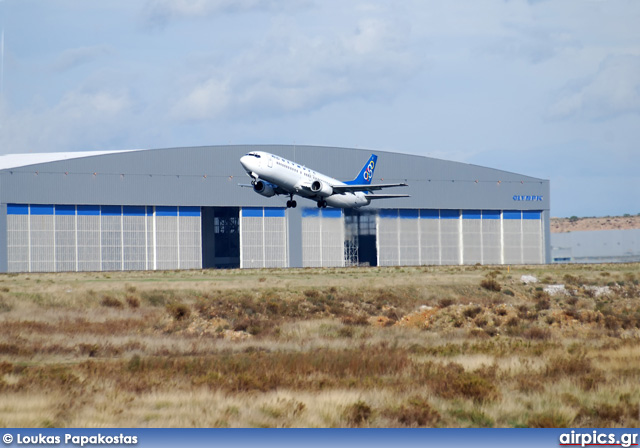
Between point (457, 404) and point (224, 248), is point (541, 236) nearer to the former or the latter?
point (224, 248)

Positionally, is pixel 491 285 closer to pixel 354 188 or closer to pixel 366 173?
pixel 354 188

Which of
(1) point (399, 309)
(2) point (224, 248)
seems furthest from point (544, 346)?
(2) point (224, 248)

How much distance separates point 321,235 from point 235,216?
14514mm

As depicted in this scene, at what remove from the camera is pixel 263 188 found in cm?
6147

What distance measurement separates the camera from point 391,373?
22.9 m

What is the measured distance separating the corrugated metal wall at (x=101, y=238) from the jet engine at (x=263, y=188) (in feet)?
88.1

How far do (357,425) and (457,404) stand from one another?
10.3 feet

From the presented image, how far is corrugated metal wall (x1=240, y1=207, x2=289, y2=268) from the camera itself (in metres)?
88.9

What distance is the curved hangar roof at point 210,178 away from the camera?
82000 millimetres

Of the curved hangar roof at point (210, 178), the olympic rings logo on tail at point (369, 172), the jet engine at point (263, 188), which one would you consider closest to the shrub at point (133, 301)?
the jet engine at point (263, 188)
